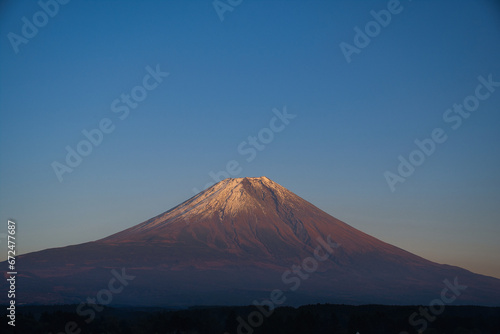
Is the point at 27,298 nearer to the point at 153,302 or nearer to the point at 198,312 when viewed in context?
the point at 153,302

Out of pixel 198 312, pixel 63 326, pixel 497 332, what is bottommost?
pixel 497 332

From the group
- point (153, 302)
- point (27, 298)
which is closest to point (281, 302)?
point (153, 302)

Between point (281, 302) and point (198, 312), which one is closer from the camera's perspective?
point (198, 312)

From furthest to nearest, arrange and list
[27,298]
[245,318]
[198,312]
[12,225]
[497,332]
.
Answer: [27,298], [198,312], [245,318], [497,332], [12,225]

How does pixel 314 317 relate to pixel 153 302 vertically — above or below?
below

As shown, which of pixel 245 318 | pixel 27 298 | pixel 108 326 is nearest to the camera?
pixel 108 326

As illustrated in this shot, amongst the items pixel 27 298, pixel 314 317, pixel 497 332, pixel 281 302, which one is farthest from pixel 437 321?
pixel 27 298

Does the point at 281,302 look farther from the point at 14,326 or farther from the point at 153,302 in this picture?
the point at 14,326

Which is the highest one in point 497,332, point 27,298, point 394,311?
point 27,298

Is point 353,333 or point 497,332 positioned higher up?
point 353,333
